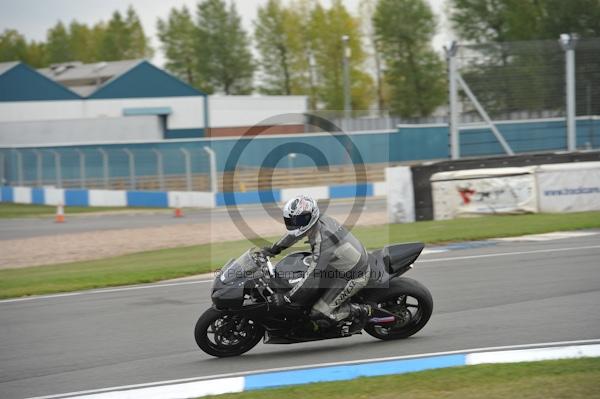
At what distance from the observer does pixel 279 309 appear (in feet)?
26.5

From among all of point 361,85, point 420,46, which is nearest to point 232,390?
point 420,46

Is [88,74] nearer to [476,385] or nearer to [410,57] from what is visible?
[410,57]

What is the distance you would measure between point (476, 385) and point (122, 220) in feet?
74.8

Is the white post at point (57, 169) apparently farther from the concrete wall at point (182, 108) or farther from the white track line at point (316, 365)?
the white track line at point (316, 365)

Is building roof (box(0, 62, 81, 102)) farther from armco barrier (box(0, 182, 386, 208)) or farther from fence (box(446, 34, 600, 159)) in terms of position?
fence (box(446, 34, 600, 159))

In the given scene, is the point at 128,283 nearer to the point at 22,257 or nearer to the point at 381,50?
the point at 22,257

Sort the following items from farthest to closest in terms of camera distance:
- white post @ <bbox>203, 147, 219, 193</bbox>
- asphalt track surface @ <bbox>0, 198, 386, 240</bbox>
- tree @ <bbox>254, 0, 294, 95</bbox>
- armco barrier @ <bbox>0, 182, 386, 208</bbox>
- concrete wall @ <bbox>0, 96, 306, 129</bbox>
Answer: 1. tree @ <bbox>254, 0, 294, 95</bbox>
2. concrete wall @ <bbox>0, 96, 306, 129</bbox>
3. white post @ <bbox>203, 147, 219, 193</bbox>
4. armco barrier @ <bbox>0, 182, 386, 208</bbox>
5. asphalt track surface @ <bbox>0, 198, 386, 240</bbox>

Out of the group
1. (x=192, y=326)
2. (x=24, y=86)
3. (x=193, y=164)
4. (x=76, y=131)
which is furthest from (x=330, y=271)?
(x=24, y=86)

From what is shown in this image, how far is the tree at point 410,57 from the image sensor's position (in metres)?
58.3

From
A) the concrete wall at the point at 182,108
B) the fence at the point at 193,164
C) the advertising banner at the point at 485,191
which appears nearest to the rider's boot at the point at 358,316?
the advertising banner at the point at 485,191

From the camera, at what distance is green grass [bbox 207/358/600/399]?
6.33 m

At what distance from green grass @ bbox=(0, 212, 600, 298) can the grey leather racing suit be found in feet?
20.7

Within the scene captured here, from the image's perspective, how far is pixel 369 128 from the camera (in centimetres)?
4109

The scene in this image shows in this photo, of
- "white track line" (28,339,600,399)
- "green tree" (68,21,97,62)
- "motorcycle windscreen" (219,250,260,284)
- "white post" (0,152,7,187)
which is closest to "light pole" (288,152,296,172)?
"white post" (0,152,7,187)
